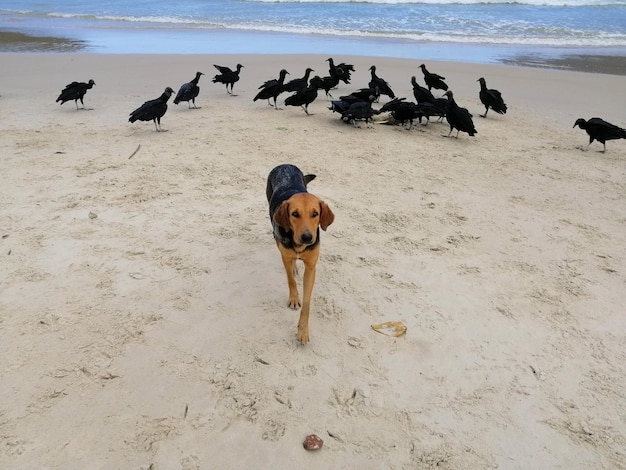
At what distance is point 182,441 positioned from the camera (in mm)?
2639

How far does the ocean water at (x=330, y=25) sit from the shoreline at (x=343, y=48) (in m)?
0.07

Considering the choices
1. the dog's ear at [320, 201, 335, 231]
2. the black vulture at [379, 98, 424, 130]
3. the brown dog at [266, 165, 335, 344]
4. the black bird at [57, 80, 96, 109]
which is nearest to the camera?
the brown dog at [266, 165, 335, 344]

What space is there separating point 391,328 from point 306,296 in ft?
2.62

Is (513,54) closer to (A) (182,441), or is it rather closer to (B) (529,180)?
(B) (529,180)

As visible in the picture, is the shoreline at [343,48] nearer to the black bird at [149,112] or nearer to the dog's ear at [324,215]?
the black bird at [149,112]

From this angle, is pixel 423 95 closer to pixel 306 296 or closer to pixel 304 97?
pixel 304 97

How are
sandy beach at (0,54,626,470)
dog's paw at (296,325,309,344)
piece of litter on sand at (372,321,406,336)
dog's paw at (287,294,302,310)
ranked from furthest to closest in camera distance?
dog's paw at (287,294,302,310), piece of litter on sand at (372,321,406,336), dog's paw at (296,325,309,344), sandy beach at (0,54,626,470)

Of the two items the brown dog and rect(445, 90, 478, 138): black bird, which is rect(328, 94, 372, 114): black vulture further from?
the brown dog

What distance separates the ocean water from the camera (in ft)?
54.6

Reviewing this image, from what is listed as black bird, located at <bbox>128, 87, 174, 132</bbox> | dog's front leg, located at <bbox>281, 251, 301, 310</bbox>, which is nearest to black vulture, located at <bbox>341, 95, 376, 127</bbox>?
black bird, located at <bbox>128, 87, 174, 132</bbox>

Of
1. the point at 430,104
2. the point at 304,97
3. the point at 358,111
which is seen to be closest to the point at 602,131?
the point at 430,104

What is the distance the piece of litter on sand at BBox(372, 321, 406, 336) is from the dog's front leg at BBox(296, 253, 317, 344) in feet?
1.93

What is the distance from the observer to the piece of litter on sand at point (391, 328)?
3.52m

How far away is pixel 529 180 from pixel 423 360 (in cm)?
418
